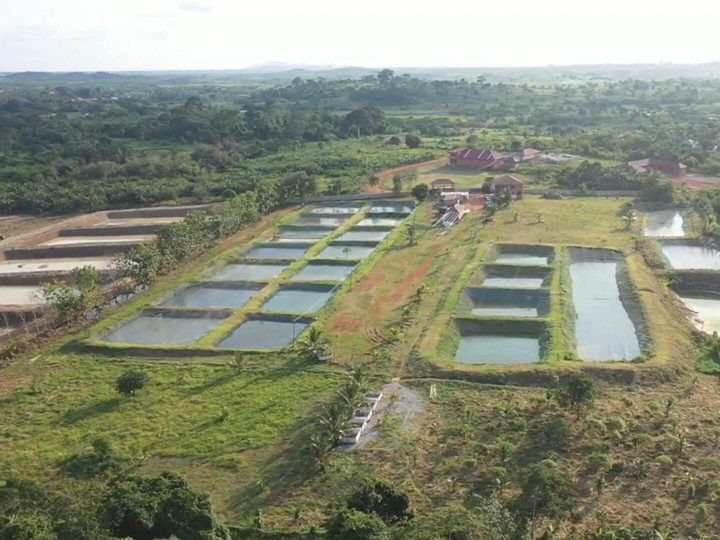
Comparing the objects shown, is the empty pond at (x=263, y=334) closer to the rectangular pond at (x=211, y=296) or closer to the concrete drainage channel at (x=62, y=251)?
the rectangular pond at (x=211, y=296)

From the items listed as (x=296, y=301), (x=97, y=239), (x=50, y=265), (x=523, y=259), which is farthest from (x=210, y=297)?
(x=523, y=259)

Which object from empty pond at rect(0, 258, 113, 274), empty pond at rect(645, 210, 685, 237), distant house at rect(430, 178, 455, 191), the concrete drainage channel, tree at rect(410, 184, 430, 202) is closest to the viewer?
the concrete drainage channel

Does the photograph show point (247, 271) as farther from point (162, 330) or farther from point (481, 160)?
point (481, 160)

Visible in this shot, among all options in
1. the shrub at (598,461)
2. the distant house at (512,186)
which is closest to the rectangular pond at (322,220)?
the distant house at (512,186)

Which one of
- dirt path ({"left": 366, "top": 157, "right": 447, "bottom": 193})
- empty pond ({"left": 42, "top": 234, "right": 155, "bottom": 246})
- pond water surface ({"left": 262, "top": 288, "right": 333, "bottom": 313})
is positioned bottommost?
pond water surface ({"left": 262, "top": 288, "right": 333, "bottom": 313})

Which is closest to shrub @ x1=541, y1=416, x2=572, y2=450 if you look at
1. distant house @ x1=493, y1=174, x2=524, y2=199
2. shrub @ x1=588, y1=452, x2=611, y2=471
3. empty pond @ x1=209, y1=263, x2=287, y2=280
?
shrub @ x1=588, y1=452, x2=611, y2=471

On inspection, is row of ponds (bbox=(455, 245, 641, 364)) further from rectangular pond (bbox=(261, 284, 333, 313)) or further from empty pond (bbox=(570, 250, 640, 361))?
rectangular pond (bbox=(261, 284, 333, 313))

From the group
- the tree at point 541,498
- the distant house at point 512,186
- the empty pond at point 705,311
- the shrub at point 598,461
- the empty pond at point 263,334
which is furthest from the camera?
the distant house at point 512,186
